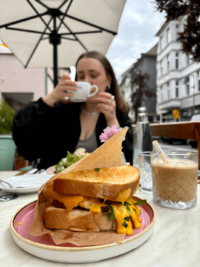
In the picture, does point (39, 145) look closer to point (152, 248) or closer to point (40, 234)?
point (40, 234)

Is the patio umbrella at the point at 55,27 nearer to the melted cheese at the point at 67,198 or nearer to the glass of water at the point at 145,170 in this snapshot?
the glass of water at the point at 145,170

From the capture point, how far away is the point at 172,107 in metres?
26.9

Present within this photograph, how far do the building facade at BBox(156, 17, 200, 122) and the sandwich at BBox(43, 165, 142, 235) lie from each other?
23741 millimetres

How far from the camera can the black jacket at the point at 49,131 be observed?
202cm

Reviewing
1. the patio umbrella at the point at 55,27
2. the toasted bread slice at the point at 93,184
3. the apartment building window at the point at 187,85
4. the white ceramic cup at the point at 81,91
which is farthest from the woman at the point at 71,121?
the apartment building window at the point at 187,85

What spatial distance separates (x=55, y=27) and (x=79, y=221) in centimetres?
264

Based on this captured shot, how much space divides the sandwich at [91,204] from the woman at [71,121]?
1.23 m

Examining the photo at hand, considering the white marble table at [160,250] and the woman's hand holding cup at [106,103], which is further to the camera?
the woman's hand holding cup at [106,103]

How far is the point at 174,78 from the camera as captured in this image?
87.8 feet

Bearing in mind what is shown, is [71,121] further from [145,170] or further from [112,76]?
[145,170]

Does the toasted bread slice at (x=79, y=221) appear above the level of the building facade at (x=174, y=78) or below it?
below

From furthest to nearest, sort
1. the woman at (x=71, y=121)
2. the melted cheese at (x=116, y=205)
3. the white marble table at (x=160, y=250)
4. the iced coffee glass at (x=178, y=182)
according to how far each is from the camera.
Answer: the woman at (x=71, y=121) → the iced coffee glass at (x=178, y=182) → the melted cheese at (x=116, y=205) → the white marble table at (x=160, y=250)

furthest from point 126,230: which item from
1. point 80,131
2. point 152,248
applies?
point 80,131

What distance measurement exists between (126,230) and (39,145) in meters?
Result: 1.84
